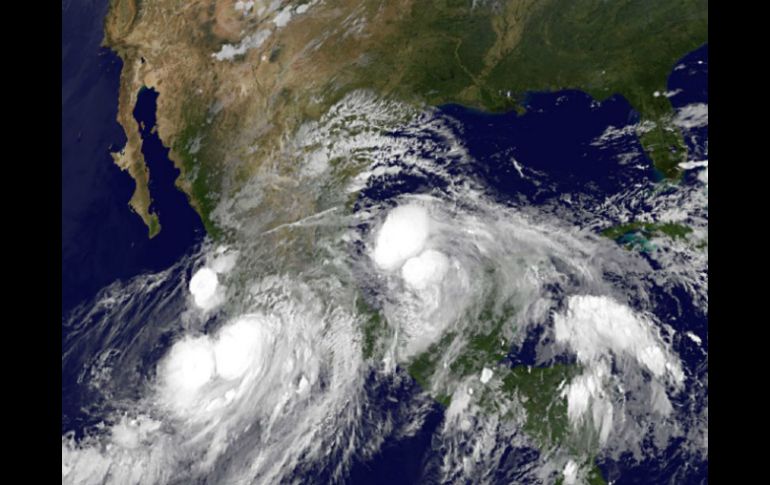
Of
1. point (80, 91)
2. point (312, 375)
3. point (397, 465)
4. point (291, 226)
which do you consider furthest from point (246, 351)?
point (80, 91)

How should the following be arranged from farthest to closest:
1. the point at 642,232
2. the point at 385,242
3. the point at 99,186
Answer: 1. the point at 99,186
2. the point at 385,242
3. the point at 642,232

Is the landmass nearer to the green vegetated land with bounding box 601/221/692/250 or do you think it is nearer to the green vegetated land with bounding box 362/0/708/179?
the green vegetated land with bounding box 362/0/708/179

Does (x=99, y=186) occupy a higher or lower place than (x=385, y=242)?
higher

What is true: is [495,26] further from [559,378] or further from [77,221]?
[77,221]

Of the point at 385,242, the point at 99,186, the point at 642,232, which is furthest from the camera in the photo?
the point at 99,186

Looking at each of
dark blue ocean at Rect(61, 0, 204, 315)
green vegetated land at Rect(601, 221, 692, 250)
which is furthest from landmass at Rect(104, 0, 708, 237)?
green vegetated land at Rect(601, 221, 692, 250)

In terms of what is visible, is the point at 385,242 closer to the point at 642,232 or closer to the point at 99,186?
the point at 642,232

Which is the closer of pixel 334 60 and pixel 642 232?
pixel 642 232

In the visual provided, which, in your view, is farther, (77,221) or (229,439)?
(77,221)

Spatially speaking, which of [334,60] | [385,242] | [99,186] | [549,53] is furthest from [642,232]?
[99,186]
